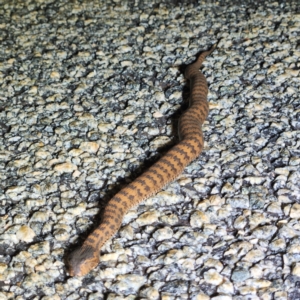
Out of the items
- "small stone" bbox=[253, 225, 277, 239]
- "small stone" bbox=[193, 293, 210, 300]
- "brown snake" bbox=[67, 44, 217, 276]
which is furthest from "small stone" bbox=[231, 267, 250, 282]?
"brown snake" bbox=[67, 44, 217, 276]

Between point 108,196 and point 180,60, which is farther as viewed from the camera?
point 180,60

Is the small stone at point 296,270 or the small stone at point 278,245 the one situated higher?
the small stone at point 278,245

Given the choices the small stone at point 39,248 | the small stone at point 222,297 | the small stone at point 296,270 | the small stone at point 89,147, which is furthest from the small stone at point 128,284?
the small stone at point 89,147

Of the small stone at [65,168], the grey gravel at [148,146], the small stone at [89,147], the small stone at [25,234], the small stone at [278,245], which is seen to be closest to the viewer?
the grey gravel at [148,146]

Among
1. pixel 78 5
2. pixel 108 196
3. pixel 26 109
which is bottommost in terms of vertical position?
pixel 108 196

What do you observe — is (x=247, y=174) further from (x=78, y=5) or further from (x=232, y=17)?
(x=78, y=5)

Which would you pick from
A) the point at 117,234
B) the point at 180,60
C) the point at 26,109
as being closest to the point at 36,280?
the point at 117,234

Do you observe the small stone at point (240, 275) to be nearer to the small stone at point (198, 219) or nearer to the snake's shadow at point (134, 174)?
the small stone at point (198, 219)
